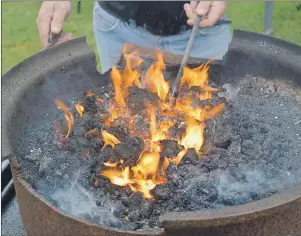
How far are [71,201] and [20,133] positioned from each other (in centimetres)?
52

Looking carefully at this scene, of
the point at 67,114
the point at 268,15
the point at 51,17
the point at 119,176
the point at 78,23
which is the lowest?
the point at 78,23

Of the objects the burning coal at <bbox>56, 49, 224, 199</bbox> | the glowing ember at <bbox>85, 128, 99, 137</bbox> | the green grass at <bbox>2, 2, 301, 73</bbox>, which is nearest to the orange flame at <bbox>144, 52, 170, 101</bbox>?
the burning coal at <bbox>56, 49, 224, 199</bbox>

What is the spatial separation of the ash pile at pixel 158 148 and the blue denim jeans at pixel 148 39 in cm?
40

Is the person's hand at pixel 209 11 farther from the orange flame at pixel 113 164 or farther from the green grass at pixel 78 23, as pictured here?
the green grass at pixel 78 23

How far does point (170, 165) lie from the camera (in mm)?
1854

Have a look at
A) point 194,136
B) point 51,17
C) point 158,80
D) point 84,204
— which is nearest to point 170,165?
point 194,136

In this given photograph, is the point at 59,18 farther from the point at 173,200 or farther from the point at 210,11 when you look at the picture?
the point at 173,200

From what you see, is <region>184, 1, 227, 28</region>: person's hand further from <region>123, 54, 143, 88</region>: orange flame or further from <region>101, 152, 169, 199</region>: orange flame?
<region>101, 152, 169, 199</region>: orange flame

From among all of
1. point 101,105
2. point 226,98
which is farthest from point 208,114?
point 101,105

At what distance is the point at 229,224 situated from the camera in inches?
57.7

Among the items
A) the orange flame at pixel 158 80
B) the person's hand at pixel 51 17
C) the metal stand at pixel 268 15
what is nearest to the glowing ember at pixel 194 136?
the orange flame at pixel 158 80

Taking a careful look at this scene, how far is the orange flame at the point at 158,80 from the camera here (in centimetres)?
227

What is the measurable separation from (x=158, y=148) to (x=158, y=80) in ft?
1.67

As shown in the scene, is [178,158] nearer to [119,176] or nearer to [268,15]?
[119,176]
